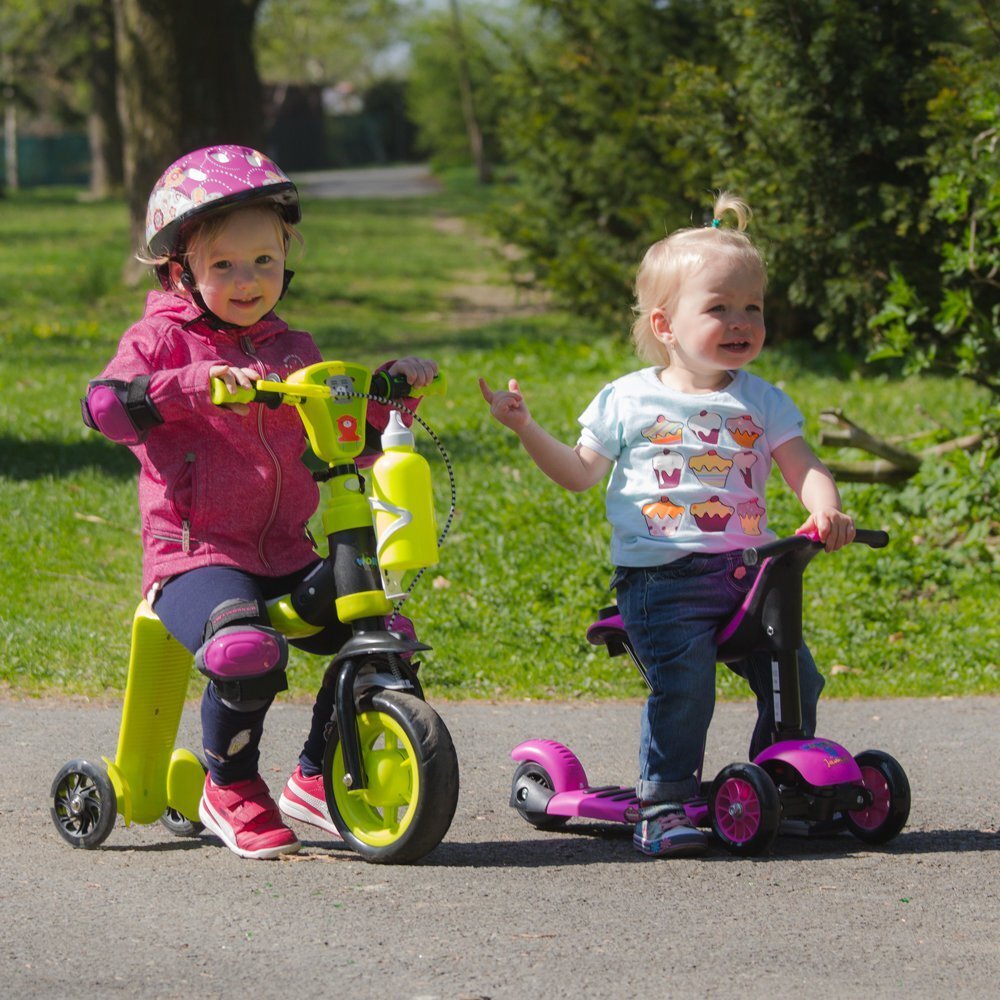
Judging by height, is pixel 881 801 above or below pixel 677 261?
below

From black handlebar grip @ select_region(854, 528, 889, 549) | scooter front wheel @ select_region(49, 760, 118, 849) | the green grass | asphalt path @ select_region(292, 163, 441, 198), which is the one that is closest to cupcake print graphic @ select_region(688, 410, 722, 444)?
black handlebar grip @ select_region(854, 528, 889, 549)

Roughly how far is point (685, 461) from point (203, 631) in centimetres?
125

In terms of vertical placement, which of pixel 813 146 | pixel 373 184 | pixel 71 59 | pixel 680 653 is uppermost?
pixel 71 59

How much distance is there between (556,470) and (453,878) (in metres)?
1.04

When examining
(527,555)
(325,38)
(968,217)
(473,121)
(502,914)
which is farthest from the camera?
(325,38)

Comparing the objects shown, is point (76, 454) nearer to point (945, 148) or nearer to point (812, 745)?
point (945, 148)

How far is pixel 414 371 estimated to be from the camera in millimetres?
3965

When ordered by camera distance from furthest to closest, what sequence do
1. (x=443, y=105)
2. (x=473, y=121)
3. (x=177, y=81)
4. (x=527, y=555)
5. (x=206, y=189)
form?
1. (x=443, y=105)
2. (x=473, y=121)
3. (x=177, y=81)
4. (x=527, y=555)
5. (x=206, y=189)

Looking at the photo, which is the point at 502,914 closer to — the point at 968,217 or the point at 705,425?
the point at 705,425

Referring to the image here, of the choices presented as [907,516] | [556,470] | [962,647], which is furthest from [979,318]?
[556,470]

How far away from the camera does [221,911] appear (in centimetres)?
346

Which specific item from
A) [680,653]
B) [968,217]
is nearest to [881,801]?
[680,653]

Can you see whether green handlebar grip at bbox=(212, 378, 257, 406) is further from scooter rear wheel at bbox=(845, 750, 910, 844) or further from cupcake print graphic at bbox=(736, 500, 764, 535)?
scooter rear wheel at bbox=(845, 750, 910, 844)

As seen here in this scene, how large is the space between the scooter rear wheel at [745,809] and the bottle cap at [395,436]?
3.60ft
